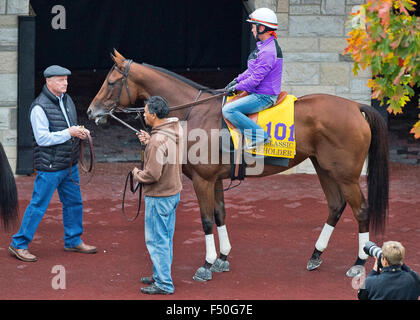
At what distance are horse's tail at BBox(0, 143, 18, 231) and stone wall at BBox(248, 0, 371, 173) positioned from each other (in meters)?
5.42

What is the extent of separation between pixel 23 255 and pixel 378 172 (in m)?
3.79

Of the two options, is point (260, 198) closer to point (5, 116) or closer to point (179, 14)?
point (5, 116)

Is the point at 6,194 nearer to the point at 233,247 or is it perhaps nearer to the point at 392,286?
the point at 233,247

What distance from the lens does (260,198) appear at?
1119 centimetres

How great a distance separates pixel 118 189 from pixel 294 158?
4067 millimetres

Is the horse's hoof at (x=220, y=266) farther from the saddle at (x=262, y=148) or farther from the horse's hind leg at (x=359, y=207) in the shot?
the horse's hind leg at (x=359, y=207)

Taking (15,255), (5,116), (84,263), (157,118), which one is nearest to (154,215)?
(157,118)

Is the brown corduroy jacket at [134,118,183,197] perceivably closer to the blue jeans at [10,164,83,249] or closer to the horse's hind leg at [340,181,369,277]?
the blue jeans at [10,164,83,249]

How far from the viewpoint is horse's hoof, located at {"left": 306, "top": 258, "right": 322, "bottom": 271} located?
806 cm

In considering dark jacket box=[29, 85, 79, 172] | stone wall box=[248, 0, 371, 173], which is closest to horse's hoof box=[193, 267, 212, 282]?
dark jacket box=[29, 85, 79, 172]

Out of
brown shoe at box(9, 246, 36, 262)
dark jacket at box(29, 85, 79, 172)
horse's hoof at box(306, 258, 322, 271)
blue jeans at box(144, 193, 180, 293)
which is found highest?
dark jacket at box(29, 85, 79, 172)

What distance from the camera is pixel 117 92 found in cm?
830

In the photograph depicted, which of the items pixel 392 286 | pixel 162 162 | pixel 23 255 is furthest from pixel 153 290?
pixel 392 286

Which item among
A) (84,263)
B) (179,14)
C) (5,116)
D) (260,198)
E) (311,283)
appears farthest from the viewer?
(179,14)
